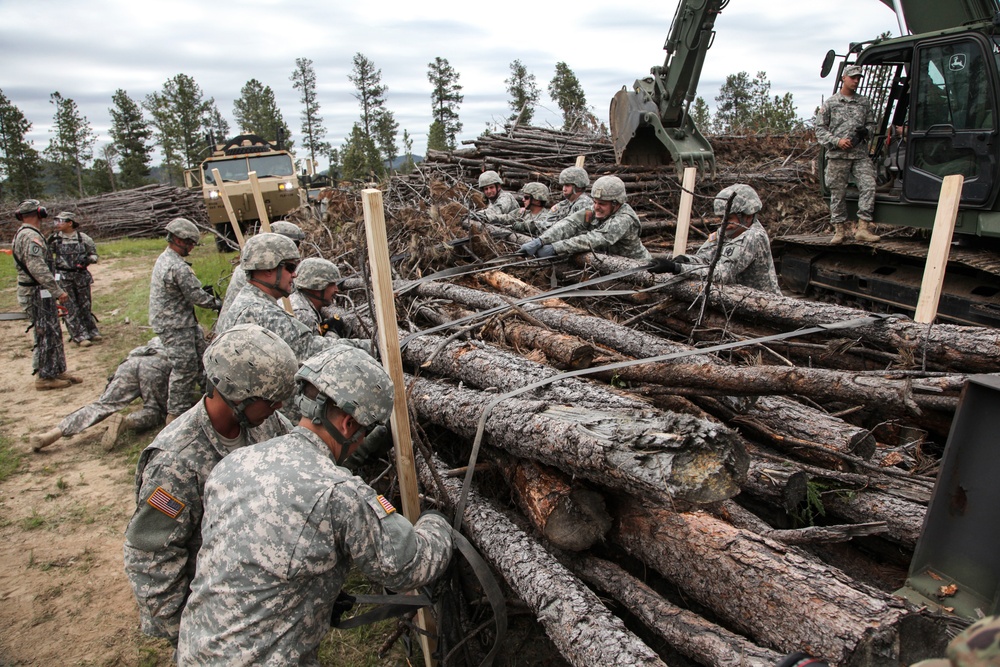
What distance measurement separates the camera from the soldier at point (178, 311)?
5961mm

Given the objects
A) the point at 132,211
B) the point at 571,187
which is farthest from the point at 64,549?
the point at 132,211

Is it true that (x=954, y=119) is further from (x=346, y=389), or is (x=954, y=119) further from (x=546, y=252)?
(x=346, y=389)

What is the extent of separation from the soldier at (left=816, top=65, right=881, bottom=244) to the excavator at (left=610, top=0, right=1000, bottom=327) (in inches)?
4.9

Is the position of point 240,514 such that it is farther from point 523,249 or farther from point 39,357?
point 39,357

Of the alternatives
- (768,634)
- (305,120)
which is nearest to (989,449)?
(768,634)

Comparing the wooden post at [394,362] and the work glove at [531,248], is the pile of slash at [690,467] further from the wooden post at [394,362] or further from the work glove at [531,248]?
the work glove at [531,248]

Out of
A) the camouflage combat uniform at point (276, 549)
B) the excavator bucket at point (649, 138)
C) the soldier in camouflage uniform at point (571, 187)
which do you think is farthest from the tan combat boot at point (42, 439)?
the excavator bucket at point (649, 138)

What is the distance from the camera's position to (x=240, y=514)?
→ 1.95 metres

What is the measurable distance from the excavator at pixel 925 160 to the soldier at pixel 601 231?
8.92 ft

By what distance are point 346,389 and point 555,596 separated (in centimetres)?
117

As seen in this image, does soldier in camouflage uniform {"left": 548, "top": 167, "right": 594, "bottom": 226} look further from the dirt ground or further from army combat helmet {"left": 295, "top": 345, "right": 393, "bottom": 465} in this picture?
army combat helmet {"left": 295, "top": 345, "right": 393, "bottom": 465}

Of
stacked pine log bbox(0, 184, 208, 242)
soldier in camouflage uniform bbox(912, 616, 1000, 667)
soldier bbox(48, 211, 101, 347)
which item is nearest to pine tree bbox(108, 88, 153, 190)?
stacked pine log bbox(0, 184, 208, 242)

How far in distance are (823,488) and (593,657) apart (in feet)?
5.05

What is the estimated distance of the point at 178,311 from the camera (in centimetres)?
609
